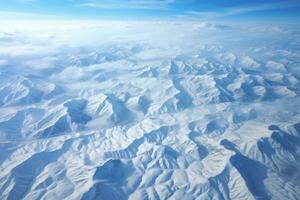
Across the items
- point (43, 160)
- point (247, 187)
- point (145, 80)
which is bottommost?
point (145, 80)

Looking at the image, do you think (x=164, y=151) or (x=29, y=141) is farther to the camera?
(x=29, y=141)

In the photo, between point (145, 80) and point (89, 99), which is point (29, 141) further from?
point (145, 80)

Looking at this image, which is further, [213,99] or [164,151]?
[213,99]

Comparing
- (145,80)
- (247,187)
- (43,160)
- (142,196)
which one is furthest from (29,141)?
(145,80)

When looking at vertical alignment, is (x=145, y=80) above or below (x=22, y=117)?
below

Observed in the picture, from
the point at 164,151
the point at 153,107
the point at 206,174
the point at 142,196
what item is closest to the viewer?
the point at 142,196

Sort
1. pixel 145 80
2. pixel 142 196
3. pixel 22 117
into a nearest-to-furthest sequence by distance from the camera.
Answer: pixel 142 196, pixel 22 117, pixel 145 80

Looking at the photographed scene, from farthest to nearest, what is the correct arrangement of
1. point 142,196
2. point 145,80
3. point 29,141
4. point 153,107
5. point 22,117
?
1. point 145,80
2. point 153,107
3. point 22,117
4. point 29,141
5. point 142,196

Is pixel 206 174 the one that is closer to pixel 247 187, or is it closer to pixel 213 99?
pixel 247 187

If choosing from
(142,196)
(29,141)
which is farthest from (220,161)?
(29,141)
